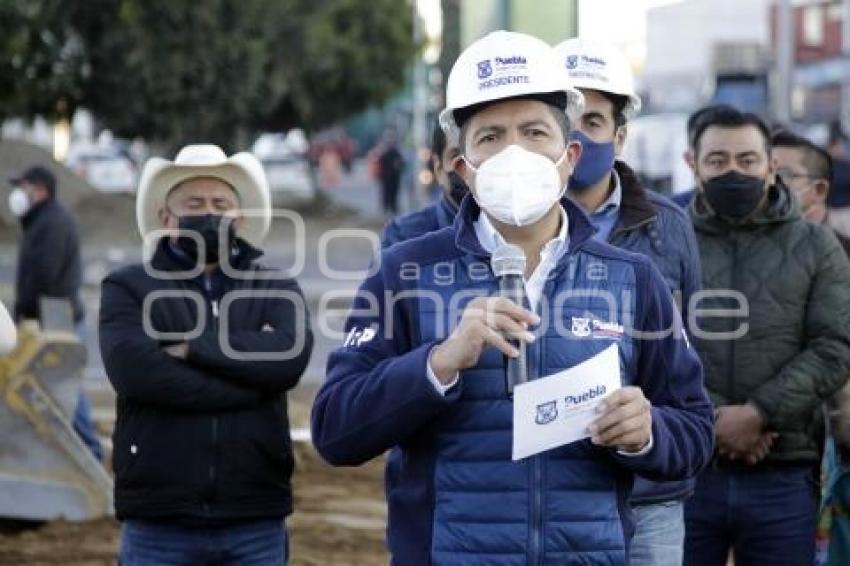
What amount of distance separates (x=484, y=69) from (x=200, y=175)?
7.50ft

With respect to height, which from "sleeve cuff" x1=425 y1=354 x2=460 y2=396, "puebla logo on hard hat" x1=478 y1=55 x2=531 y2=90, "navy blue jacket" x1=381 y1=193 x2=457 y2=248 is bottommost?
"sleeve cuff" x1=425 y1=354 x2=460 y2=396

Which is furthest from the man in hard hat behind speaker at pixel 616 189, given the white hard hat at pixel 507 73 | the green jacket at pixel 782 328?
the white hard hat at pixel 507 73

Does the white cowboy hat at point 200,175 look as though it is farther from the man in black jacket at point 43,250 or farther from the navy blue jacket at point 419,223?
the man in black jacket at point 43,250

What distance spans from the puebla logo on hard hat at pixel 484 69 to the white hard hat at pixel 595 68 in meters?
1.62

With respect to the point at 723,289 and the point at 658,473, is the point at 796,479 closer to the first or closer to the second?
the point at 723,289

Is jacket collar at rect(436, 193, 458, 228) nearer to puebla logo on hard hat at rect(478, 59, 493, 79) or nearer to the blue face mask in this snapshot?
the blue face mask

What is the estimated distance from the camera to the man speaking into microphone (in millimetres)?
3818

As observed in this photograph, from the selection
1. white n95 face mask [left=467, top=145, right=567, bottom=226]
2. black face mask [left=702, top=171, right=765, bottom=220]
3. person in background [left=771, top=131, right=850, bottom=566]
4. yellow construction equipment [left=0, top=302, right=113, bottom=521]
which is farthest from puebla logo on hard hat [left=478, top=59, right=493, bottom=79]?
yellow construction equipment [left=0, top=302, right=113, bottom=521]

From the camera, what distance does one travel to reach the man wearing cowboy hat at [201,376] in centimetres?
562

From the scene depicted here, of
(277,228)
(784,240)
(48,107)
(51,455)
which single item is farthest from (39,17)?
(784,240)

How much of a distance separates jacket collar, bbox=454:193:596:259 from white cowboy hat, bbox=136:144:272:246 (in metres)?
2.04

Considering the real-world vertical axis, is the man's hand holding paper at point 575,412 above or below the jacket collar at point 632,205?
below

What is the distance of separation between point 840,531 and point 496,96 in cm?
289

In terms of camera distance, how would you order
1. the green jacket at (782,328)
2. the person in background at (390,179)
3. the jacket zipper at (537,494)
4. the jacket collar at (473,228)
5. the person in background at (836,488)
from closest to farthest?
the jacket zipper at (537,494), the jacket collar at (473,228), the green jacket at (782,328), the person in background at (836,488), the person in background at (390,179)
